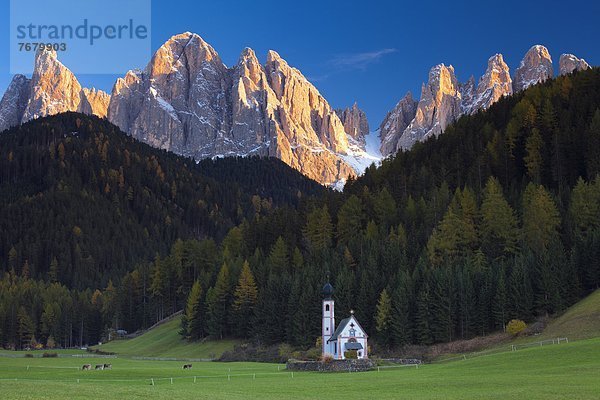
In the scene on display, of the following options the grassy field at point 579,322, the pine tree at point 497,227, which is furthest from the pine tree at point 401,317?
the grassy field at point 579,322

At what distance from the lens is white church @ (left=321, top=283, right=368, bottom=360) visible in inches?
3602

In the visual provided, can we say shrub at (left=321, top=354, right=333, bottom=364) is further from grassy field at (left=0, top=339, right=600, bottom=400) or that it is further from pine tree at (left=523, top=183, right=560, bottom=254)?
pine tree at (left=523, top=183, right=560, bottom=254)

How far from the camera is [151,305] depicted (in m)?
163

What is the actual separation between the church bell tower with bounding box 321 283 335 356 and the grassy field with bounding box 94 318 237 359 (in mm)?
24726

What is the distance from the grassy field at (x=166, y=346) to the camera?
118 meters

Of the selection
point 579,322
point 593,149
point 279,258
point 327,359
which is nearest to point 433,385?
point 579,322

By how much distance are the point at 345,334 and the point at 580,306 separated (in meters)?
29.3

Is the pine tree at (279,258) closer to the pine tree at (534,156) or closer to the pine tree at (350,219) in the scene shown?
the pine tree at (350,219)

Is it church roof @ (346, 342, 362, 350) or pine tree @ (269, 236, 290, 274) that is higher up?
pine tree @ (269, 236, 290, 274)

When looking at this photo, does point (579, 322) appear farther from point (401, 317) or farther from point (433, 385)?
point (433, 385)

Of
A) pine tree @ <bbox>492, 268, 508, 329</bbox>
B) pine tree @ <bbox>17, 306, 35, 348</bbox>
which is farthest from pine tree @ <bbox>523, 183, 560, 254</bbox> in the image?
pine tree @ <bbox>17, 306, 35, 348</bbox>

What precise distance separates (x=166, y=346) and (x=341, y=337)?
158ft

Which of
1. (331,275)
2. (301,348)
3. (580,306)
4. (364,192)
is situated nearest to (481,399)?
(580,306)

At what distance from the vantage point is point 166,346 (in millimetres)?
128750
